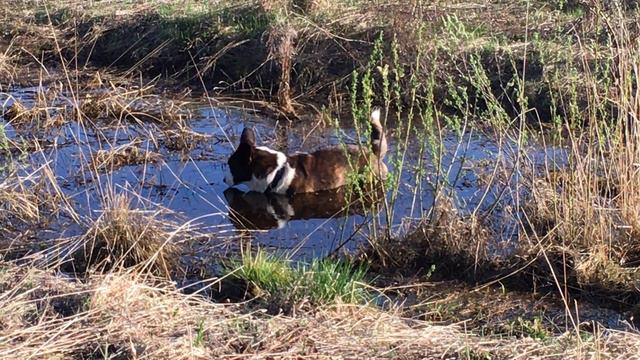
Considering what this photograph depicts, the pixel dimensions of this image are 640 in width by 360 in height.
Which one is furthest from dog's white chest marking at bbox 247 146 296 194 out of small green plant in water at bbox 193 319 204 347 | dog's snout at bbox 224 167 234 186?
small green plant in water at bbox 193 319 204 347

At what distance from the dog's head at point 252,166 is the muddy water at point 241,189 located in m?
0.11

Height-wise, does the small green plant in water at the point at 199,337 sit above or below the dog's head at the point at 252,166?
above

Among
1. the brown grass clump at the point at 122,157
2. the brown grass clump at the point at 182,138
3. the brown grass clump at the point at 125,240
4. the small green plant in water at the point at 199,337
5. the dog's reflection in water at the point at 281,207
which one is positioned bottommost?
the dog's reflection in water at the point at 281,207

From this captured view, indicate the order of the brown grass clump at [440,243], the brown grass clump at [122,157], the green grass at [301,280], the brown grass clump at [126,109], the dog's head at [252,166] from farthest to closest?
the brown grass clump at [126,109], the brown grass clump at [122,157], the dog's head at [252,166], the brown grass clump at [440,243], the green grass at [301,280]

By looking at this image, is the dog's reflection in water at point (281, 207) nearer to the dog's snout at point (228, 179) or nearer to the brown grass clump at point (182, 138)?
the dog's snout at point (228, 179)

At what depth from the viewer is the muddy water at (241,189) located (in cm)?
635

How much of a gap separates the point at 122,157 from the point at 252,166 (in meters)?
1.08

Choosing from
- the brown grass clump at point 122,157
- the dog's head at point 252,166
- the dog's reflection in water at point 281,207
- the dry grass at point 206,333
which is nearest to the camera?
the dry grass at point 206,333

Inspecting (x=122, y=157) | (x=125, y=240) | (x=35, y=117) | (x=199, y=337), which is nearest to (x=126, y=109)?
(x=35, y=117)

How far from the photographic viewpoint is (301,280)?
5141 millimetres

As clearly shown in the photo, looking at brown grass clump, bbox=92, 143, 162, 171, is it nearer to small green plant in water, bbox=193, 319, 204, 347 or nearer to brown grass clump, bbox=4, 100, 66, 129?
brown grass clump, bbox=4, 100, 66, 129

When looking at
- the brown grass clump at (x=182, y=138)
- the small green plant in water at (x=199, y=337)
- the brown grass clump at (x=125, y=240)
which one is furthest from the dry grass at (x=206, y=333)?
the brown grass clump at (x=182, y=138)

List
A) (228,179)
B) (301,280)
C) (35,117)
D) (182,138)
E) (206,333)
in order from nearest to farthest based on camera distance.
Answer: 1. (206,333)
2. (301,280)
3. (228,179)
4. (182,138)
5. (35,117)

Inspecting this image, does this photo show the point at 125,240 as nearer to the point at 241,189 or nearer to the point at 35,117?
the point at 241,189
